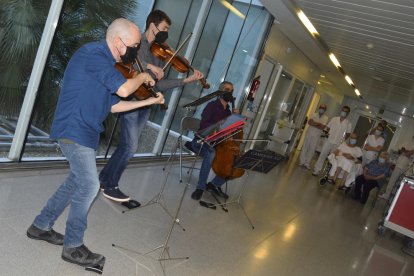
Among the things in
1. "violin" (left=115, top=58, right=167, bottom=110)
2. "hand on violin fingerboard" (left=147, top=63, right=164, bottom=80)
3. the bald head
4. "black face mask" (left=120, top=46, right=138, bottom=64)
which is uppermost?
the bald head

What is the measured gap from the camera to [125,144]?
11.5 ft

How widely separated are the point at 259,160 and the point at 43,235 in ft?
7.28

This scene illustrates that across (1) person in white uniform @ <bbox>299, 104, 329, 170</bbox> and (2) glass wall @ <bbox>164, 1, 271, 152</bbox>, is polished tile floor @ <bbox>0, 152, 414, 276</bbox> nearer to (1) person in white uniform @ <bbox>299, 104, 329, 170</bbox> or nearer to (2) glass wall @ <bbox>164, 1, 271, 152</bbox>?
(2) glass wall @ <bbox>164, 1, 271, 152</bbox>

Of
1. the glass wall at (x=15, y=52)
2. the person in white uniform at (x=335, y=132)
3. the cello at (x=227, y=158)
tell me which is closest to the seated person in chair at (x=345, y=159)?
the person in white uniform at (x=335, y=132)

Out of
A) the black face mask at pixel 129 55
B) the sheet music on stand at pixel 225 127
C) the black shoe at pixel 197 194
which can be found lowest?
the black shoe at pixel 197 194

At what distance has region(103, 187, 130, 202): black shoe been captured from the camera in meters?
3.51

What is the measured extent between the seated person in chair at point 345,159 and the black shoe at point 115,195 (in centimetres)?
622

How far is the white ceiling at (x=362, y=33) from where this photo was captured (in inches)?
197

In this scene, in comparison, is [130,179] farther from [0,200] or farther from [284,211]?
[284,211]

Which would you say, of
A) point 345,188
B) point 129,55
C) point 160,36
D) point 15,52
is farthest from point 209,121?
point 345,188

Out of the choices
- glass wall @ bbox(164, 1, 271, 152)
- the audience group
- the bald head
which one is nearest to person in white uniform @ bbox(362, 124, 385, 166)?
the audience group

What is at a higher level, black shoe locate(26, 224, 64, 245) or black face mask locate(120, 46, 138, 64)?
black face mask locate(120, 46, 138, 64)

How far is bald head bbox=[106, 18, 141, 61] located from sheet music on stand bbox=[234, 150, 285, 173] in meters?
2.12

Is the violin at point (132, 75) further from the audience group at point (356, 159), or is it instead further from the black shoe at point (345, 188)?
the black shoe at point (345, 188)
